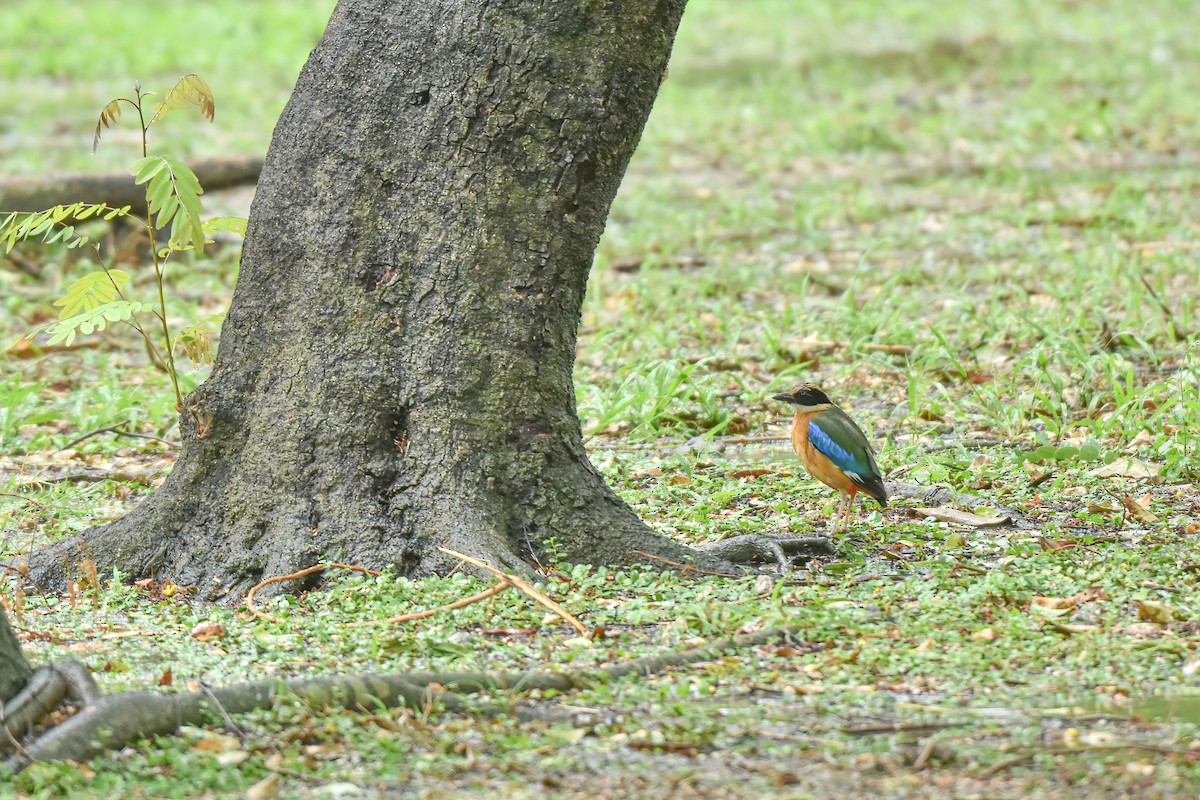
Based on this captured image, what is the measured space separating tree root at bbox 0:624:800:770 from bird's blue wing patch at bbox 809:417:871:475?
3.88 ft

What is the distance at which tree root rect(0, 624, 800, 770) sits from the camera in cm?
300

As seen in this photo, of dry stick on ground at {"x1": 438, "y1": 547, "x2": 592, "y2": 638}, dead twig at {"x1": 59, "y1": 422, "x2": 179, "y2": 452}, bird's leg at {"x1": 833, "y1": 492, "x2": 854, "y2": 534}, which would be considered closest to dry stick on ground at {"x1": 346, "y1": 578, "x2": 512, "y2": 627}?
dry stick on ground at {"x1": 438, "y1": 547, "x2": 592, "y2": 638}

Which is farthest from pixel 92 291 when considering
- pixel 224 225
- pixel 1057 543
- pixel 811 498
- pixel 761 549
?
pixel 1057 543

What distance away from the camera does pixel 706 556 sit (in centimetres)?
422

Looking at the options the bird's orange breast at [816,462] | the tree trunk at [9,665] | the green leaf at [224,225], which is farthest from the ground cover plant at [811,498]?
the green leaf at [224,225]

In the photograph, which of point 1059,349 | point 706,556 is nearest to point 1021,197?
point 1059,349

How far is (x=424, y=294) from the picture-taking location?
400cm

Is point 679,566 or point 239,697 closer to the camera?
point 239,697

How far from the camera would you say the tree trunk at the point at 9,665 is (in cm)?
308

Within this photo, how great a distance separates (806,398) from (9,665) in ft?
8.93

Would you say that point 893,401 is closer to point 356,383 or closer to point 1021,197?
point 356,383

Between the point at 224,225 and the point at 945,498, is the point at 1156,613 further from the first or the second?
the point at 224,225

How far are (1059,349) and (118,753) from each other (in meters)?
4.51

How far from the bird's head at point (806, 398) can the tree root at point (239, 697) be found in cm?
150
